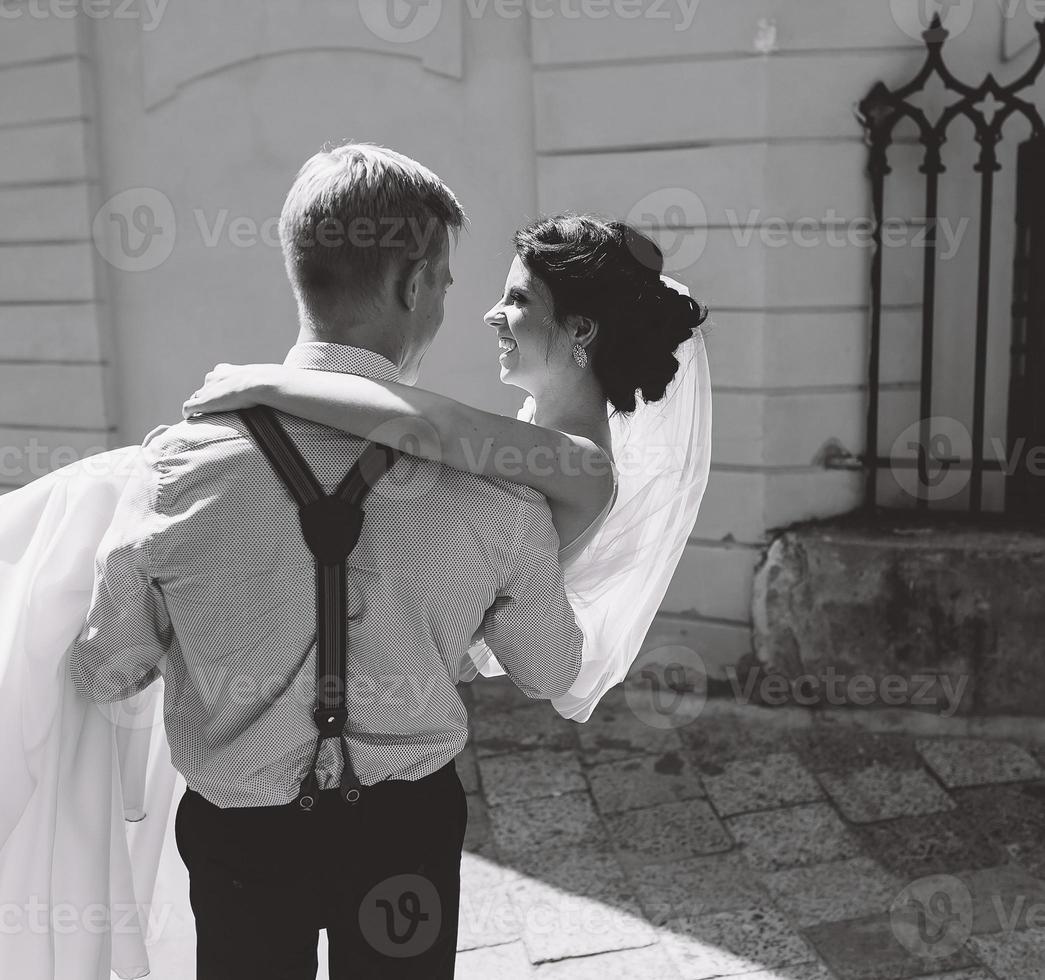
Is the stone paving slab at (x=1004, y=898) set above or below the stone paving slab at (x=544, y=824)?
above

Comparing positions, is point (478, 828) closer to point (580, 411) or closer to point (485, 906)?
point (485, 906)

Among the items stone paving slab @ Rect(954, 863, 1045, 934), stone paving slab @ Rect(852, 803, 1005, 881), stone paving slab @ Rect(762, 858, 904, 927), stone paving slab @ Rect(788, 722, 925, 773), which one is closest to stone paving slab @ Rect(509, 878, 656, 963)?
stone paving slab @ Rect(762, 858, 904, 927)

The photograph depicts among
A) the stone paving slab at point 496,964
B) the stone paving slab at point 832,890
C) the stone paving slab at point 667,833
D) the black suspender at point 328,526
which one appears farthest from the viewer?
the stone paving slab at point 667,833

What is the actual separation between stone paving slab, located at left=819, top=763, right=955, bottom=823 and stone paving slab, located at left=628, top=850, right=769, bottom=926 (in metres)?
0.59

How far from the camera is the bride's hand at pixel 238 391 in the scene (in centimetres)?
175

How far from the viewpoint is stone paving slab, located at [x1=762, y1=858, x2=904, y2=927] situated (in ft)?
12.1

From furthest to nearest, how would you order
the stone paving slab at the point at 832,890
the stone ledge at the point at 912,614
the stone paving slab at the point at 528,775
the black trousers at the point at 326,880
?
the stone ledge at the point at 912,614
the stone paving slab at the point at 528,775
the stone paving slab at the point at 832,890
the black trousers at the point at 326,880

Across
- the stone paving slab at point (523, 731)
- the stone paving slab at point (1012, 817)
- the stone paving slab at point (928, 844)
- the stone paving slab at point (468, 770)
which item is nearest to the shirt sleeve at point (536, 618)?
the stone paving slab at point (928, 844)

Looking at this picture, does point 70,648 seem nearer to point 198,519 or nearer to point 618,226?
point 198,519

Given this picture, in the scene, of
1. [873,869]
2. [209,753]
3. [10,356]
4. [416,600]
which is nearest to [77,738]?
[209,753]

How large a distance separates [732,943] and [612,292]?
6.80ft

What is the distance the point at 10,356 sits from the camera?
6566 mm

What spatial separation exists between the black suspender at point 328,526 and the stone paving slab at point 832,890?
93.7 inches

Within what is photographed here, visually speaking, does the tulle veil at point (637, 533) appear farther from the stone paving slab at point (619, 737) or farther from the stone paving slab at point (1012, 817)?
the stone paving slab at point (619, 737)
